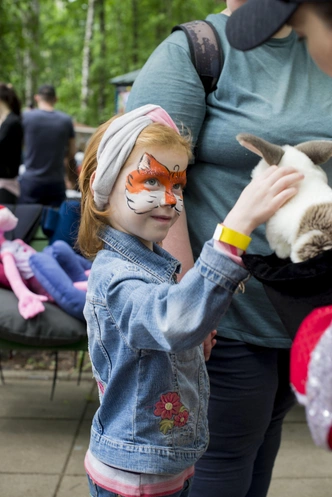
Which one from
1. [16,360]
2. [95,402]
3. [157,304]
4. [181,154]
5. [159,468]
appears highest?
[181,154]

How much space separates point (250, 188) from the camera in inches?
55.8

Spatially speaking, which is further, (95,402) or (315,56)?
(95,402)

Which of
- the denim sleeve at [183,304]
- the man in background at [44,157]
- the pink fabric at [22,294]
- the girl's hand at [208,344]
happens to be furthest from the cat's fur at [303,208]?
the man in background at [44,157]

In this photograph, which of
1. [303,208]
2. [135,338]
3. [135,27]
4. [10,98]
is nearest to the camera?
[303,208]

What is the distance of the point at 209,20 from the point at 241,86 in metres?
0.29

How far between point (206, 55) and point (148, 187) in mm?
522

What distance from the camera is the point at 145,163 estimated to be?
1732mm

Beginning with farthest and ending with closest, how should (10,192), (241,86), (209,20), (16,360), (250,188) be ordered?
1. (10,192)
2. (16,360)
3. (209,20)
4. (241,86)
5. (250,188)

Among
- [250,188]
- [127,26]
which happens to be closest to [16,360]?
Result: [250,188]

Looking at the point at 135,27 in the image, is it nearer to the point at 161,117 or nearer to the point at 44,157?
the point at 44,157

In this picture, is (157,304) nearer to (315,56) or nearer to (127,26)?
(315,56)

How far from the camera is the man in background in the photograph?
7270 millimetres

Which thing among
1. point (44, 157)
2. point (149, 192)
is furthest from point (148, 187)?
point (44, 157)

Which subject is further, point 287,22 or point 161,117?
point 161,117
